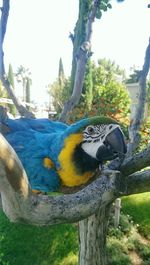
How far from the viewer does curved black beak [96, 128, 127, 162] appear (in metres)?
1.42

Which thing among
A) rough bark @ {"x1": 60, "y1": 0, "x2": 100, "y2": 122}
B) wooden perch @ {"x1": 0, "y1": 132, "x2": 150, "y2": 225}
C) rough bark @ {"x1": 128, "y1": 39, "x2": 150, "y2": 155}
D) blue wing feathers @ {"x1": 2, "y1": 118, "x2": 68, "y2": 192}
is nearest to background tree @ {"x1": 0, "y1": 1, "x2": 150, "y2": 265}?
wooden perch @ {"x1": 0, "y1": 132, "x2": 150, "y2": 225}

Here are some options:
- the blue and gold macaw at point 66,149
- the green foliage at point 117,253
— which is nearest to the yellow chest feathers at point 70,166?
the blue and gold macaw at point 66,149

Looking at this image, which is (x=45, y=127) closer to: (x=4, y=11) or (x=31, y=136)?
(x=31, y=136)

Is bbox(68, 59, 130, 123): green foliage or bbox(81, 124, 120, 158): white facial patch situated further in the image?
bbox(68, 59, 130, 123): green foliage

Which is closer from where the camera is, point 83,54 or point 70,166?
point 70,166

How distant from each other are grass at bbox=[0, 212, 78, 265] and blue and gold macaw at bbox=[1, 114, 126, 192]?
2.01 meters

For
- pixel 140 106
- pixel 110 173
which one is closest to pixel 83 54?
pixel 140 106

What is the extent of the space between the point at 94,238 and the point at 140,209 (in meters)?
2.07

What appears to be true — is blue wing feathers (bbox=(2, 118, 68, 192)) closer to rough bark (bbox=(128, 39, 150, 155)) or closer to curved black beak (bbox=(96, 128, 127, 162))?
curved black beak (bbox=(96, 128, 127, 162))

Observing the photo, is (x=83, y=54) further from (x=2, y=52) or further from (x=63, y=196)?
(x=63, y=196)

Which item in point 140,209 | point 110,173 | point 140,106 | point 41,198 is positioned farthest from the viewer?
point 140,209

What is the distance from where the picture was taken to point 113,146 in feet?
4.67

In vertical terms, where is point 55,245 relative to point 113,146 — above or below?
below

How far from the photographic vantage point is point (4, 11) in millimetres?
2170
